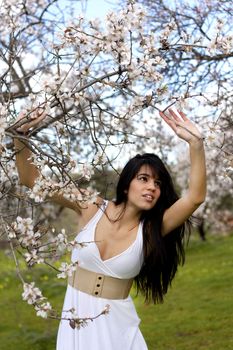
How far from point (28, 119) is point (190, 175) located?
814 mm

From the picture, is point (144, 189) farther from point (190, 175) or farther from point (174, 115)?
point (174, 115)

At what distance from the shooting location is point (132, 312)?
350 centimetres

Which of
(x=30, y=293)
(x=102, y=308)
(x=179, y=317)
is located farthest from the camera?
(x=179, y=317)

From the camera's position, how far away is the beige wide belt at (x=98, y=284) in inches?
135

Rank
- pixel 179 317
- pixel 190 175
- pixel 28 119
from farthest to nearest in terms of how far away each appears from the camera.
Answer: pixel 179 317 → pixel 190 175 → pixel 28 119

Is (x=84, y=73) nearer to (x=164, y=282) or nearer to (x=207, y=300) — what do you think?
(x=164, y=282)

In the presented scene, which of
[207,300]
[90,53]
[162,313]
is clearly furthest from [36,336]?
[90,53]

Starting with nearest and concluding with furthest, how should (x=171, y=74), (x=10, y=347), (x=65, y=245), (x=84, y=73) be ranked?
(x=65, y=245)
(x=84, y=73)
(x=171, y=74)
(x=10, y=347)

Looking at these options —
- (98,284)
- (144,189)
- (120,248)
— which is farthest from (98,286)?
(144,189)

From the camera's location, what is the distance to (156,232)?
3465mm

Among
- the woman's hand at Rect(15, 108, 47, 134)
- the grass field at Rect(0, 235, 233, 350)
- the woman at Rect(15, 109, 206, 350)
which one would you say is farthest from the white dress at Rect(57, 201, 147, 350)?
the grass field at Rect(0, 235, 233, 350)

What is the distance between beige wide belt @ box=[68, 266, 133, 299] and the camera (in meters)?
3.43

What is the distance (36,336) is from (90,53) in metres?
6.88

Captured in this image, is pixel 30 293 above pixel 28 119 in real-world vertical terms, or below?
below
